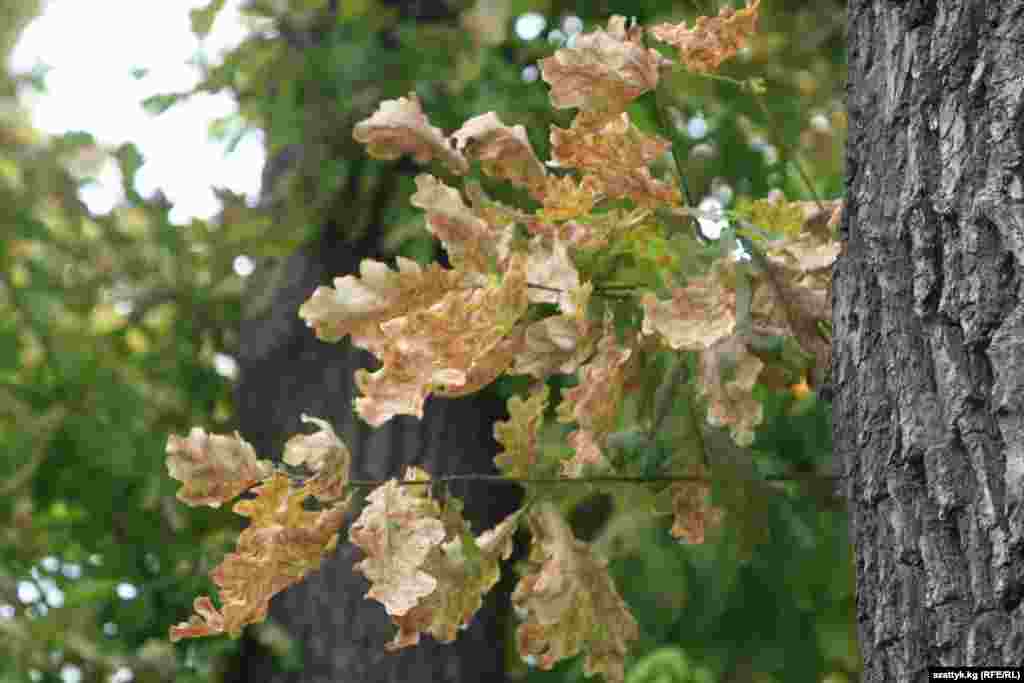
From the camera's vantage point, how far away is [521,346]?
5.03ft

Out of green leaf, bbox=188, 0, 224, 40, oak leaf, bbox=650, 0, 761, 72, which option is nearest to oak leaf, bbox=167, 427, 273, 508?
oak leaf, bbox=650, 0, 761, 72

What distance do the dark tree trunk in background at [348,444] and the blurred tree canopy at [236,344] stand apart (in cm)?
7

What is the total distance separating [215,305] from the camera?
3910 millimetres

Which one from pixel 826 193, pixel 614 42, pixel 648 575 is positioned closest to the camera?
pixel 614 42

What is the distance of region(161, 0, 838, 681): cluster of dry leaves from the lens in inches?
56.2

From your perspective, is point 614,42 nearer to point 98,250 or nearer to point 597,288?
point 597,288

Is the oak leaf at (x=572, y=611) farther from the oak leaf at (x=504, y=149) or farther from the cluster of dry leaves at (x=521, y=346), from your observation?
the oak leaf at (x=504, y=149)

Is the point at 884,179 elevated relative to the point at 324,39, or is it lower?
lower

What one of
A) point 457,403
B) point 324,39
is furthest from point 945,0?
point 324,39

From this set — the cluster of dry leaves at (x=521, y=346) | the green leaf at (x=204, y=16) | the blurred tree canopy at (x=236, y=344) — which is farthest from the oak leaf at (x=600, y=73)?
the blurred tree canopy at (x=236, y=344)

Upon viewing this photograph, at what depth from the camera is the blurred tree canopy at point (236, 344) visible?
3.29m

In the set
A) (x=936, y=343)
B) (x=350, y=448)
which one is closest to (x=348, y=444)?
(x=350, y=448)

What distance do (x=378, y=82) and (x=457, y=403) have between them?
0.79m

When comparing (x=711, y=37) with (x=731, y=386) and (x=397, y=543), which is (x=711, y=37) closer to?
(x=731, y=386)
